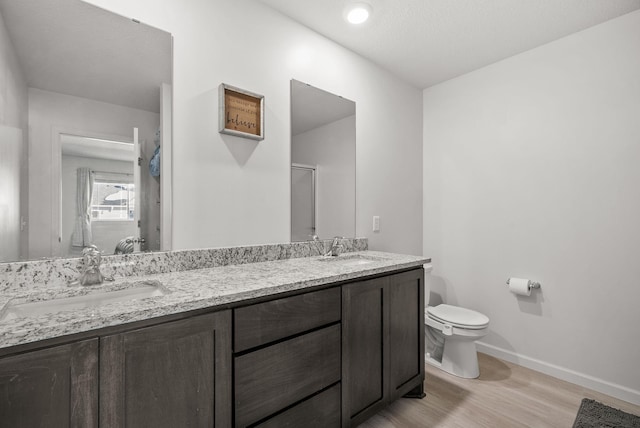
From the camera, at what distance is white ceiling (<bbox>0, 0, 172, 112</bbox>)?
45.5 inches

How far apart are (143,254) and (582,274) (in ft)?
9.09

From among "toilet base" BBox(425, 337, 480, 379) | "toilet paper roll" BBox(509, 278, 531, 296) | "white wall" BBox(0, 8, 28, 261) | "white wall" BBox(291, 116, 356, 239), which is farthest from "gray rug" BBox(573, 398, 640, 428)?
"white wall" BBox(0, 8, 28, 261)

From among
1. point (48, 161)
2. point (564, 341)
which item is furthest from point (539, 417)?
point (48, 161)

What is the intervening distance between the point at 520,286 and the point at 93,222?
2.75 m

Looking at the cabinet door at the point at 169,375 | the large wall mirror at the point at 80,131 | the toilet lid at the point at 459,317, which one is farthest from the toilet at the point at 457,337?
the large wall mirror at the point at 80,131

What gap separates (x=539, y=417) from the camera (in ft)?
5.63

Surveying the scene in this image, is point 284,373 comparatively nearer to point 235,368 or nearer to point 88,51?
point 235,368

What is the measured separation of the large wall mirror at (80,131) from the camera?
1.12 meters

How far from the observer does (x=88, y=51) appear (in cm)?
129

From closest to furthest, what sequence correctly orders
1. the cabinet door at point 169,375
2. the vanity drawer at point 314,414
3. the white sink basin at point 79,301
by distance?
1. the cabinet door at point 169,375
2. the white sink basin at point 79,301
3. the vanity drawer at point 314,414

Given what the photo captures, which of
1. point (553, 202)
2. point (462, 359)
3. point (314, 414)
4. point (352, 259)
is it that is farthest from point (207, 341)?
point (553, 202)

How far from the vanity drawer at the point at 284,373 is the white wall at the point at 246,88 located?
707 millimetres

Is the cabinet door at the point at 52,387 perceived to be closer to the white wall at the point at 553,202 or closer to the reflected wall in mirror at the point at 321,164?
the reflected wall in mirror at the point at 321,164

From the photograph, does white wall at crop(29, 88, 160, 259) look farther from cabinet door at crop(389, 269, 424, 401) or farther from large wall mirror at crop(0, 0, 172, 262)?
cabinet door at crop(389, 269, 424, 401)
